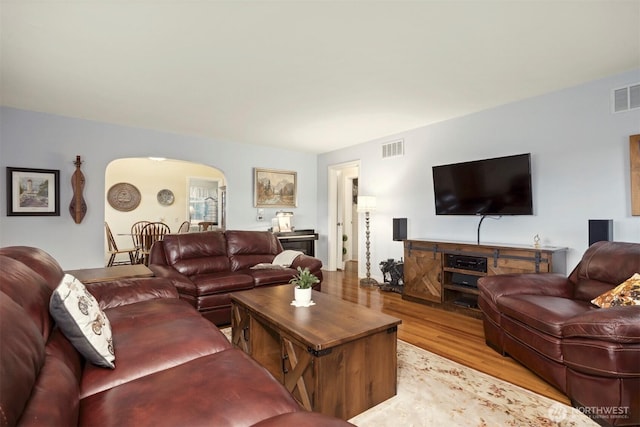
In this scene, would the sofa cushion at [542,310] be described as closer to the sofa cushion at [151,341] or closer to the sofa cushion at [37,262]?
the sofa cushion at [151,341]

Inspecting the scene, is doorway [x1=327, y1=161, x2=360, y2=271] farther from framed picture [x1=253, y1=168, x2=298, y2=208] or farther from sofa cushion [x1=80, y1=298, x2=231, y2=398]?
sofa cushion [x1=80, y1=298, x2=231, y2=398]

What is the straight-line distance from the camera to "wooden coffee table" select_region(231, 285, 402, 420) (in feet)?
5.28

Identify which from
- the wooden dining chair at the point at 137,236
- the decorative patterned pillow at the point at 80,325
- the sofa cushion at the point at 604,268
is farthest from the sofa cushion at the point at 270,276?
the wooden dining chair at the point at 137,236

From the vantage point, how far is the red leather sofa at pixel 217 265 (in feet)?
10.1

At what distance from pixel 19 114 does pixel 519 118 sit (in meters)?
5.98

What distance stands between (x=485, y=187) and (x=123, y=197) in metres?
7.09

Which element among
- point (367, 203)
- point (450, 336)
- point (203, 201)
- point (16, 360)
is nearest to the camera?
point (16, 360)

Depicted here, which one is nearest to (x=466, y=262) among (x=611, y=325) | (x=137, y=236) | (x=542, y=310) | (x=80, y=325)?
(x=542, y=310)

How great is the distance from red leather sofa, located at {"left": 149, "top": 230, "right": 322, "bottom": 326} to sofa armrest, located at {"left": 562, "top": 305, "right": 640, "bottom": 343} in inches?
101

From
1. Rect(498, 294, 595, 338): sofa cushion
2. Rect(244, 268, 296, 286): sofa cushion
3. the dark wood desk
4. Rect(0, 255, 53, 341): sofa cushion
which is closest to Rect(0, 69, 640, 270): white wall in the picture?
Rect(498, 294, 595, 338): sofa cushion

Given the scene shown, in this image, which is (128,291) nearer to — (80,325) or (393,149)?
(80,325)

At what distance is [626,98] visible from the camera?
279 centimetres

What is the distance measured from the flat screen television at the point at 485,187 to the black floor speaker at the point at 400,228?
1.92 ft

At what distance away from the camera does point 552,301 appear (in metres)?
2.20
